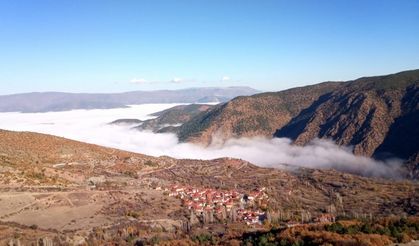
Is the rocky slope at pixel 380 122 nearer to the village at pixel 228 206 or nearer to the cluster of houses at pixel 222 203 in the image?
the cluster of houses at pixel 222 203

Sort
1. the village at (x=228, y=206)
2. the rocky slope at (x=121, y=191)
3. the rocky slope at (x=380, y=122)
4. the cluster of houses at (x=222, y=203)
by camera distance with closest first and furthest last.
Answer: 1. the rocky slope at (x=121, y=191)
2. the village at (x=228, y=206)
3. the cluster of houses at (x=222, y=203)
4. the rocky slope at (x=380, y=122)

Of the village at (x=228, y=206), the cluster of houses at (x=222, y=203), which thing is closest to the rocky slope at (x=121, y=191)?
the village at (x=228, y=206)

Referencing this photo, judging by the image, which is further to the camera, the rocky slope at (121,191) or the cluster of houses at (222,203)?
the cluster of houses at (222,203)

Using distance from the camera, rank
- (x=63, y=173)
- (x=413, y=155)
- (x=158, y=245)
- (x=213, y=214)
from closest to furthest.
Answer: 1. (x=158, y=245)
2. (x=213, y=214)
3. (x=63, y=173)
4. (x=413, y=155)

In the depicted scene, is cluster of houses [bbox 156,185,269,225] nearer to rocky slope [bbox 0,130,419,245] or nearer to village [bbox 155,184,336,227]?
village [bbox 155,184,336,227]

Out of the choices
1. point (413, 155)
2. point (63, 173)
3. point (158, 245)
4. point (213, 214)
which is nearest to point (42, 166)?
point (63, 173)

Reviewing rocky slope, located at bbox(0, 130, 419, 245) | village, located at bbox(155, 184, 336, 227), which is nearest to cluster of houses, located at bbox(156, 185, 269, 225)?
village, located at bbox(155, 184, 336, 227)

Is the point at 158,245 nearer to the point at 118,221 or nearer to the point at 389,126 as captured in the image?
the point at 118,221

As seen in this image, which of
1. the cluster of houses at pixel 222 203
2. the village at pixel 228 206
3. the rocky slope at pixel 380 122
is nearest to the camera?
the village at pixel 228 206
